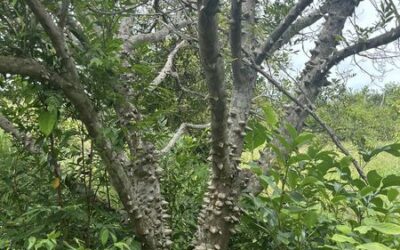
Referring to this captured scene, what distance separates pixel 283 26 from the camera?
87.7 inches

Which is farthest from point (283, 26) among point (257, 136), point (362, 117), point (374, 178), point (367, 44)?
point (362, 117)

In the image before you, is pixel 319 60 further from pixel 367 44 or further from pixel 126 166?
pixel 126 166

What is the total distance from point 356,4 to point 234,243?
1303 millimetres

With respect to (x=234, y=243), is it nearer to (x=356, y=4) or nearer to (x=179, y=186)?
(x=179, y=186)

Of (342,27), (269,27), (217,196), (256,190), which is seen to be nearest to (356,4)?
(342,27)

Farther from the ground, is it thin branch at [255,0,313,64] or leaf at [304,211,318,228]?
thin branch at [255,0,313,64]

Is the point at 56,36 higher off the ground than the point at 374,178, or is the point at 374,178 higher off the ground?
the point at 56,36

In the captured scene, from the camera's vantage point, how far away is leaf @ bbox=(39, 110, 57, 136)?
148cm

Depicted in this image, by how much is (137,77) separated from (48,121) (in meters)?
0.89

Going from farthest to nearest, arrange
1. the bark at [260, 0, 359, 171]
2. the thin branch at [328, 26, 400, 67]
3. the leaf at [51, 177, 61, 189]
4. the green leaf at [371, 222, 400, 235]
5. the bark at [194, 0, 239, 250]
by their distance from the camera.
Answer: the bark at [260, 0, 359, 171]
the thin branch at [328, 26, 400, 67]
the leaf at [51, 177, 61, 189]
the bark at [194, 0, 239, 250]
the green leaf at [371, 222, 400, 235]

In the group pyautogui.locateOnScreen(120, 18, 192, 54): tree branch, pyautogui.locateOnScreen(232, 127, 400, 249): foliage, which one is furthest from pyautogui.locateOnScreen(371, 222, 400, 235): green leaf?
pyautogui.locateOnScreen(120, 18, 192, 54): tree branch

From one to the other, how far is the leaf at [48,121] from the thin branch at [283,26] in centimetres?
113

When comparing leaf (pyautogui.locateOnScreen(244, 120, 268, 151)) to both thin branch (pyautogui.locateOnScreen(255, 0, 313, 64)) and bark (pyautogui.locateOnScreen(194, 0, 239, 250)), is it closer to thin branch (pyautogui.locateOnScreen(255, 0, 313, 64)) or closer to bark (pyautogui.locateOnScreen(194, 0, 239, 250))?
bark (pyautogui.locateOnScreen(194, 0, 239, 250))

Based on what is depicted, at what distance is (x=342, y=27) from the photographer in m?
2.65
